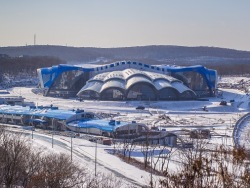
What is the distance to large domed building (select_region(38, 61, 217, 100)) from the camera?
142 ft

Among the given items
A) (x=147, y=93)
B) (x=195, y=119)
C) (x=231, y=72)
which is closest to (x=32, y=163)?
(x=195, y=119)

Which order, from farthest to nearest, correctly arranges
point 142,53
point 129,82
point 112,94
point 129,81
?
point 142,53, point 129,81, point 129,82, point 112,94

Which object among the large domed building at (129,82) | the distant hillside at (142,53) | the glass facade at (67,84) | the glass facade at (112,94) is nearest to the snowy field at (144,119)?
the glass facade at (67,84)

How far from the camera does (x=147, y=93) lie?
143 feet

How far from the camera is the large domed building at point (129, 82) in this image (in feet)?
142

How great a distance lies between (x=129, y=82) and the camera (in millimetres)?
43469

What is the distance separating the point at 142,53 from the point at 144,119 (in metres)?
130

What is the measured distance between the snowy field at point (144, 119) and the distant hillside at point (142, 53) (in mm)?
89242

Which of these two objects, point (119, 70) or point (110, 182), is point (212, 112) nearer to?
point (119, 70)

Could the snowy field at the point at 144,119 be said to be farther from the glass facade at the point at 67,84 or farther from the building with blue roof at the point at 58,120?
the building with blue roof at the point at 58,120

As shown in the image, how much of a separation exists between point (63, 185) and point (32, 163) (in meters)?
1.76

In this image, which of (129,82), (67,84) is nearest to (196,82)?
(129,82)

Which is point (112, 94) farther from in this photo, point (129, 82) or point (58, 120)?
point (58, 120)

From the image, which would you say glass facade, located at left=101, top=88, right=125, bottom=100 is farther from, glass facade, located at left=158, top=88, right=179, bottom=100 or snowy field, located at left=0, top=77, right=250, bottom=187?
glass facade, located at left=158, top=88, right=179, bottom=100
